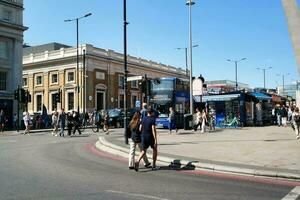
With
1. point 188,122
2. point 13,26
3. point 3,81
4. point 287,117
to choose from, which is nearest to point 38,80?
point 3,81

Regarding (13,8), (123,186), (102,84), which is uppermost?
(13,8)

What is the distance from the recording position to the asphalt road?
8328 millimetres

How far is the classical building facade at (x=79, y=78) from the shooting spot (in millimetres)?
61156

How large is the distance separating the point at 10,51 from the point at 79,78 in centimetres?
1777

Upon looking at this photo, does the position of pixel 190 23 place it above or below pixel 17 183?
above

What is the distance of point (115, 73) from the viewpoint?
67.1 m

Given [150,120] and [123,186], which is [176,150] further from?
[123,186]

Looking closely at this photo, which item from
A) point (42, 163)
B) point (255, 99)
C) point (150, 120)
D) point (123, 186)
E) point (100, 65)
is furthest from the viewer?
point (100, 65)

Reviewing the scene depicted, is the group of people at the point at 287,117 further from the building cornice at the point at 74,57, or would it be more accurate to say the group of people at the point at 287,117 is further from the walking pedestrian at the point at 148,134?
the building cornice at the point at 74,57

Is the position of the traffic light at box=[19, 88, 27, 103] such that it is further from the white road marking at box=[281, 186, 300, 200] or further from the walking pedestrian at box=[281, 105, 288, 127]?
the white road marking at box=[281, 186, 300, 200]

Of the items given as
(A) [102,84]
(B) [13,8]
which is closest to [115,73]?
(A) [102,84]

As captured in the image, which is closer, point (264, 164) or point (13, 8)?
point (264, 164)

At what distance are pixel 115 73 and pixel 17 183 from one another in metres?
58.1

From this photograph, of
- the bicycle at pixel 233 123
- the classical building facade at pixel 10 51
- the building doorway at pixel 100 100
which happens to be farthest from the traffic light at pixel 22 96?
the building doorway at pixel 100 100
